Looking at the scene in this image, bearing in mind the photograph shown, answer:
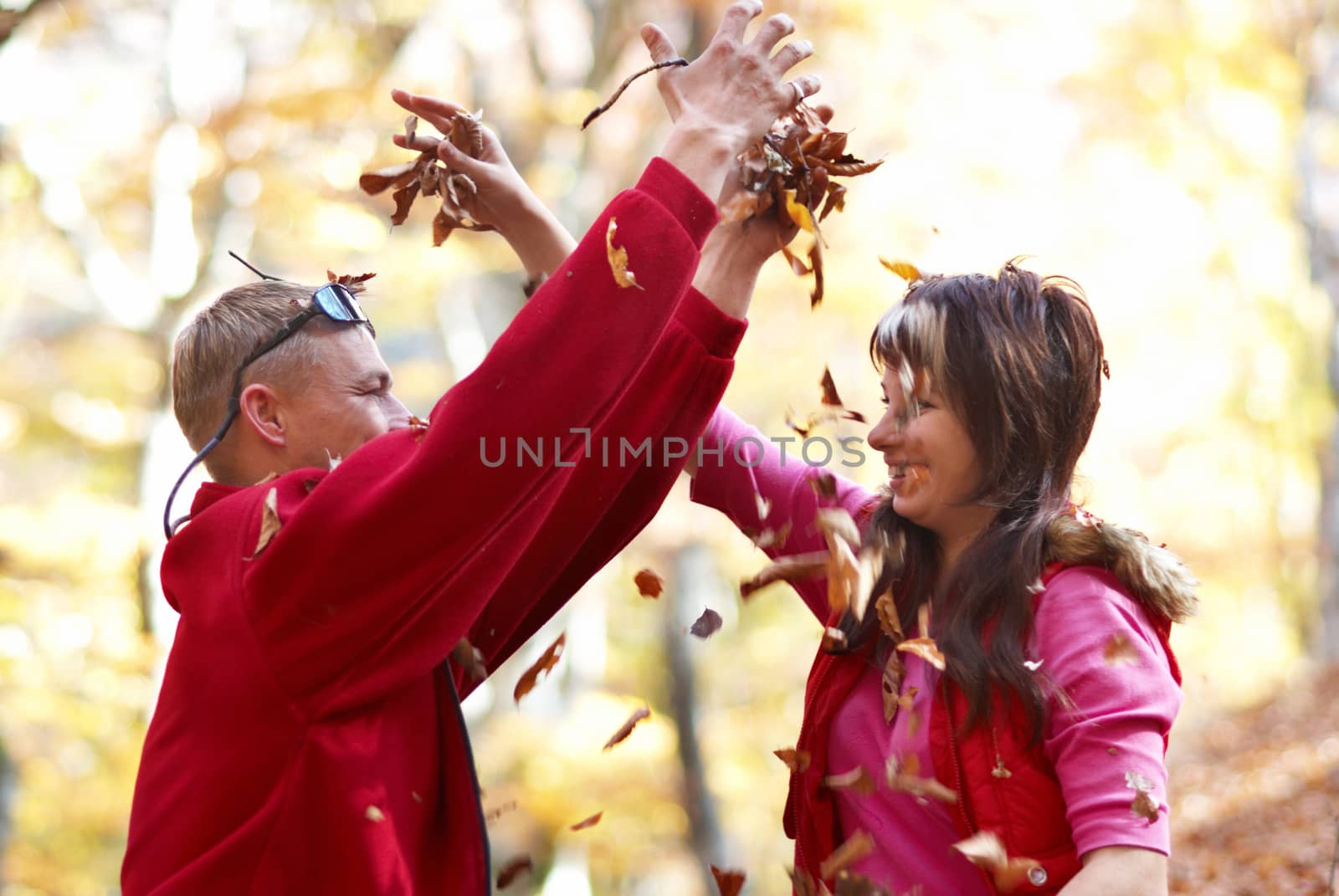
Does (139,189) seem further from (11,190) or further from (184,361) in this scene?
(184,361)

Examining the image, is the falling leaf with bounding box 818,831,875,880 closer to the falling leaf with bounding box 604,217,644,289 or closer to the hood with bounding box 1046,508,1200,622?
the hood with bounding box 1046,508,1200,622

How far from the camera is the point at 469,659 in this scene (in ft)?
6.59

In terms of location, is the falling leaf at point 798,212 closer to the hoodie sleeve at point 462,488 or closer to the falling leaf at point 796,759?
the hoodie sleeve at point 462,488

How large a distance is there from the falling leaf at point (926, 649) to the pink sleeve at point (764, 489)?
0.39 metres

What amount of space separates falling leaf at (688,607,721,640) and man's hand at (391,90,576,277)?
76 centimetres

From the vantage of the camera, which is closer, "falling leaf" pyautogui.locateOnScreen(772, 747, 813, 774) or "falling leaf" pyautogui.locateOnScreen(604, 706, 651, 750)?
"falling leaf" pyautogui.locateOnScreen(772, 747, 813, 774)

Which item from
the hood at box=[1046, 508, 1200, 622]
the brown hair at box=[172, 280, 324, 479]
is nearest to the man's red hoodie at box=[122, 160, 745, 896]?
the brown hair at box=[172, 280, 324, 479]

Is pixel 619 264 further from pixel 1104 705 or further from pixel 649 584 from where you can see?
pixel 1104 705

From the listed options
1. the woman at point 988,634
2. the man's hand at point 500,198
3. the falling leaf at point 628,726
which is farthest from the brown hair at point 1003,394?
the man's hand at point 500,198

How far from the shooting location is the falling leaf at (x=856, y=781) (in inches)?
81.1

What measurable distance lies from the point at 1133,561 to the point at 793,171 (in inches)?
35.7

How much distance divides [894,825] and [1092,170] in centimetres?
1280

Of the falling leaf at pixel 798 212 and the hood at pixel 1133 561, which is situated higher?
the falling leaf at pixel 798 212

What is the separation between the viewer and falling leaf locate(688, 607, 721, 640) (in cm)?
225
